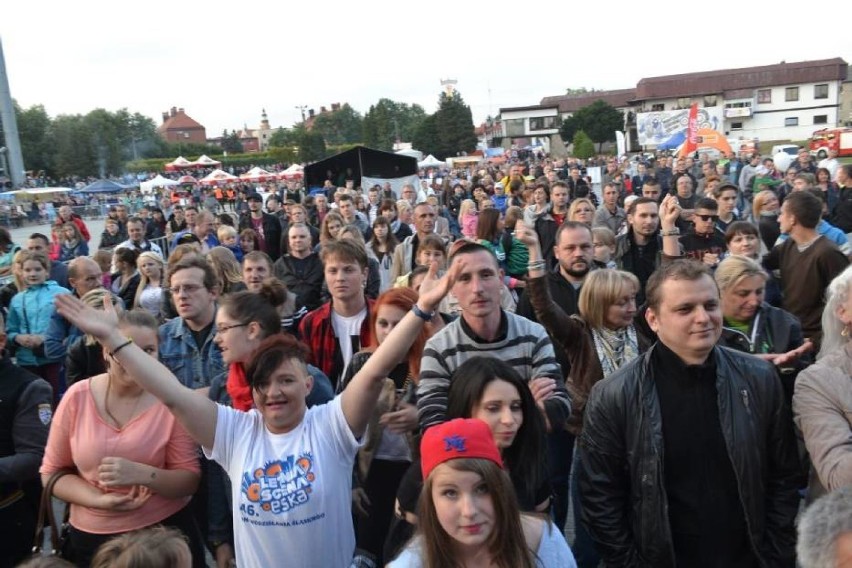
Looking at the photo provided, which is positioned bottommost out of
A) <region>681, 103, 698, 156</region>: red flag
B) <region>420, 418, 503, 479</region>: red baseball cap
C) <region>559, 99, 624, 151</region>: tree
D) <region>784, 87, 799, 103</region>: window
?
<region>420, 418, 503, 479</region>: red baseball cap

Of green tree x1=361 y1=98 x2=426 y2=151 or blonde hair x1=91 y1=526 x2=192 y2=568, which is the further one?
green tree x1=361 y1=98 x2=426 y2=151

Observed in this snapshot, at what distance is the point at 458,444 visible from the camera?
2033 millimetres

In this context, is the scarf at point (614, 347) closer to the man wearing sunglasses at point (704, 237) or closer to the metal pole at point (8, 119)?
the man wearing sunglasses at point (704, 237)

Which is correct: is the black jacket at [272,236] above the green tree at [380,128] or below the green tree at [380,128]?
below

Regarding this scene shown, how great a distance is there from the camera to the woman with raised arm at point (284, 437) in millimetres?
2475

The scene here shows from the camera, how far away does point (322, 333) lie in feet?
13.8

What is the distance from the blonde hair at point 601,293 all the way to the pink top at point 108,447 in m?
2.20

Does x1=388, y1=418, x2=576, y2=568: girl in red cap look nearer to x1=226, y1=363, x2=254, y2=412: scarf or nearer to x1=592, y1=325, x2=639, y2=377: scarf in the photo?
x1=226, y1=363, x2=254, y2=412: scarf

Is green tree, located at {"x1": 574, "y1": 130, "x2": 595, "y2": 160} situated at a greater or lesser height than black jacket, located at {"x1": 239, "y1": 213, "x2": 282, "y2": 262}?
greater

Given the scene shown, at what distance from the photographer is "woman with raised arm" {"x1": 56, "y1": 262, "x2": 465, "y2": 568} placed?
2.47 m

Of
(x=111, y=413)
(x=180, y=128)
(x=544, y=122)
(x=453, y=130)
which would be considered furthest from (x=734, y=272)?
(x=180, y=128)

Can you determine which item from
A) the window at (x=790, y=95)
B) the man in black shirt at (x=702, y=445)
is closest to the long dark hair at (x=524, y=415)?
the man in black shirt at (x=702, y=445)

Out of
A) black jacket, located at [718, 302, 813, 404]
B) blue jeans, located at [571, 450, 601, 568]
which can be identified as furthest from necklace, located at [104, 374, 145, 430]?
black jacket, located at [718, 302, 813, 404]

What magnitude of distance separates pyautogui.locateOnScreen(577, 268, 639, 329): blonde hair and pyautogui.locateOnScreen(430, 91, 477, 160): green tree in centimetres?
7024
